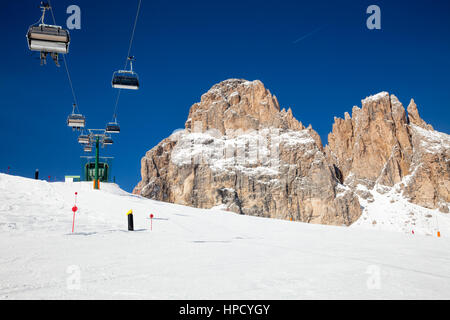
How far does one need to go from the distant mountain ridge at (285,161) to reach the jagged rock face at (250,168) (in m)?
0.43

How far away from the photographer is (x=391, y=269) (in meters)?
6.83

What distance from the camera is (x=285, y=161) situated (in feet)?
472

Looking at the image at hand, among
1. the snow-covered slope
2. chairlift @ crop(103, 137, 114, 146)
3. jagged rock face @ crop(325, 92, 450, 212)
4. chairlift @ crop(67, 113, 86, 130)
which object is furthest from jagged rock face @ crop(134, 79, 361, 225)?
the snow-covered slope

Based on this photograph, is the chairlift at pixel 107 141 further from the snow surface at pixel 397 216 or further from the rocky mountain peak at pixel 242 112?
the rocky mountain peak at pixel 242 112

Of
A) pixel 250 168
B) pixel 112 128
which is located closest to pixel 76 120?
pixel 112 128

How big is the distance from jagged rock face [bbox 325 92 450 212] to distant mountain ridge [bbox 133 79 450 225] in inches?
17.1

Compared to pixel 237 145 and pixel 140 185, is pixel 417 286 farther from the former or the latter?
pixel 140 185

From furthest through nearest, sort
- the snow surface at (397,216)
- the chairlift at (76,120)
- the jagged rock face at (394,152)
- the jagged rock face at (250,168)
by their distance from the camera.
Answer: the jagged rock face at (394,152) < the jagged rock face at (250,168) < the snow surface at (397,216) < the chairlift at (76,120)

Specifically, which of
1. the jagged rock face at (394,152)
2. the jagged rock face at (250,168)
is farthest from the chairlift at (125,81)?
the jagged rock face at (394,152)

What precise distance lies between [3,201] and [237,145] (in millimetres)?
133090

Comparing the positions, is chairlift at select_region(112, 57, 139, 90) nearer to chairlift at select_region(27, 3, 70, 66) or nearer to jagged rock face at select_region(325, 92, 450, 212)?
chairlift at select_region(27, 3, 70, 66)

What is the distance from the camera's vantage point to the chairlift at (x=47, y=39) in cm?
1280

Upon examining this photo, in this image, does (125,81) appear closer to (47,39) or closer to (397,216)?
(47,39)
